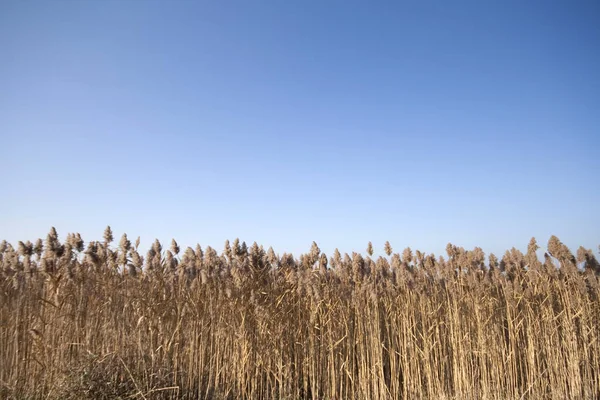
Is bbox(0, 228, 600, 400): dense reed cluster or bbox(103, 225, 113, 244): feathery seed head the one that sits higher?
bbox(103, 225, 113, 244): feathery seed head

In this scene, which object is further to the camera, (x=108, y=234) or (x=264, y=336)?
(x=108, y=234)

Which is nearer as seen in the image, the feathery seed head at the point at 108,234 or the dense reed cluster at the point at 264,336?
the dense reed cluster at the point at 264,336

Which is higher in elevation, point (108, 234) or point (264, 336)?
point (108, 234)

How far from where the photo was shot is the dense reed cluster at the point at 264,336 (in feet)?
15.1

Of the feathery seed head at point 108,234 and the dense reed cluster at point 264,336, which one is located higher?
the feathery seed head at point 108,234

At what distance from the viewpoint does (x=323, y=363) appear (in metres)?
5.09

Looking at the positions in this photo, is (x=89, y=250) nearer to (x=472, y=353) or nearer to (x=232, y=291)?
(x=232, y=291)

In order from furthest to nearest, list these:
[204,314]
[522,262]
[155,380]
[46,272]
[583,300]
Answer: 1. [522,262]
2. [583,300]
3. [204,314]
4. [46,272]
5. [155,380]

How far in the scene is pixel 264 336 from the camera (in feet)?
16.6

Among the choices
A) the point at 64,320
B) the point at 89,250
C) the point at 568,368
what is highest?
the point at 89,250

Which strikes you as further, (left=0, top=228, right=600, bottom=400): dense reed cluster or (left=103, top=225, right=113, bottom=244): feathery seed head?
(left=103, top=225, right=113, bottom=244): feathery seed head

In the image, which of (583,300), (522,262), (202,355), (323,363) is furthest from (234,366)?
(522,262)

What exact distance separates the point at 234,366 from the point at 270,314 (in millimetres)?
781

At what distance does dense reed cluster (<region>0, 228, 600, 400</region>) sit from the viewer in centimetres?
460
